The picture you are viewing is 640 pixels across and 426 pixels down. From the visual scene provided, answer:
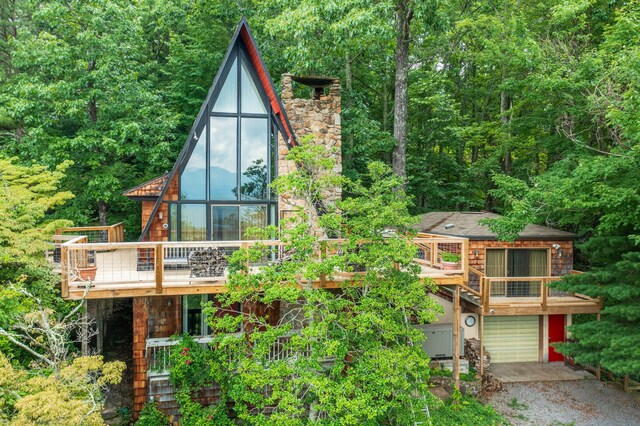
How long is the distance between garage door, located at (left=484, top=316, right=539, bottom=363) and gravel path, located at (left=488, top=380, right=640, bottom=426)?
4.33ft

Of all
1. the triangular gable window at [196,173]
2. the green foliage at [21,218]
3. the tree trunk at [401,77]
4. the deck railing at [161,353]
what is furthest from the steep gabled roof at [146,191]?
the tree trunk at [401,77]

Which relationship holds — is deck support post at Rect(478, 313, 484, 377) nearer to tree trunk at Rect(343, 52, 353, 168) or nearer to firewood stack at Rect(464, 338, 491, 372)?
firewood stack at Rect(464, 338, 491, 372)

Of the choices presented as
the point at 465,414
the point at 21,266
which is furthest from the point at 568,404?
the point at 21,266

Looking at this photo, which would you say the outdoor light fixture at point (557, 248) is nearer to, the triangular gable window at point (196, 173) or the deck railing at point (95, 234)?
the triangular gable window at point (196, 173)

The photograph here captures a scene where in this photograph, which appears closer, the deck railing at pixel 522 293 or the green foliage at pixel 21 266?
the green foliage at pixel 21 266

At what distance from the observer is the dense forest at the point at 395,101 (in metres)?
8.82

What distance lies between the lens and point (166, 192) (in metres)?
9.10

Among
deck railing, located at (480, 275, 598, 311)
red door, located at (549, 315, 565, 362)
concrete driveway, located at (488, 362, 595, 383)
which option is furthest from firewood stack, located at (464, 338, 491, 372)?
red door, located at (549, 315, 565, 362)

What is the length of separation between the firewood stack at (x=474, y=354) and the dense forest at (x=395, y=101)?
7.14 feet

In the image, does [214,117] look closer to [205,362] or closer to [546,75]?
[205,362]

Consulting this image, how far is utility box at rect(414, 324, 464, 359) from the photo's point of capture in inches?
409

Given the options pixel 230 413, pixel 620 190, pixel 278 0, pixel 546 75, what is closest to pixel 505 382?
pixel 620 190

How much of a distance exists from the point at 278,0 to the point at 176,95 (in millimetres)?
5628

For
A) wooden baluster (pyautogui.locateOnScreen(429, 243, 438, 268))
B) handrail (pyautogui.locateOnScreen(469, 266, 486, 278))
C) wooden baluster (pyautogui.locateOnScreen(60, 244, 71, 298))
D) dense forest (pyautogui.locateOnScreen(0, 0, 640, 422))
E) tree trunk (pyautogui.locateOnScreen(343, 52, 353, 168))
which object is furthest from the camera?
tree trunk (pyautogui.locateOnScreen(343, 52, 353, 168))
